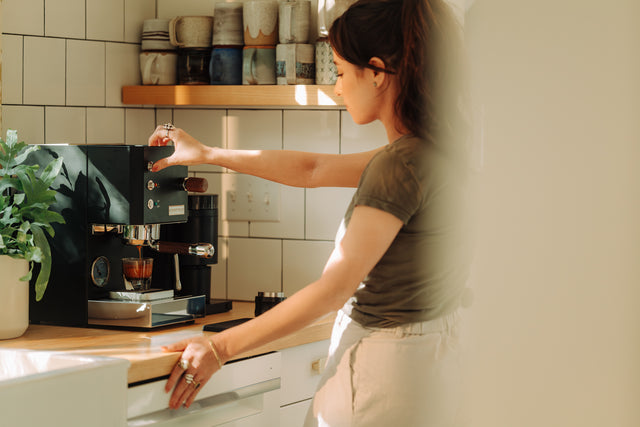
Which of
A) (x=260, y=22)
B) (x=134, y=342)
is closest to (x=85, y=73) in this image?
(x=260, y=22)

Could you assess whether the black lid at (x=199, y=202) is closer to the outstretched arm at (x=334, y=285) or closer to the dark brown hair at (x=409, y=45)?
the outstretched arm at (x=334, y=285)

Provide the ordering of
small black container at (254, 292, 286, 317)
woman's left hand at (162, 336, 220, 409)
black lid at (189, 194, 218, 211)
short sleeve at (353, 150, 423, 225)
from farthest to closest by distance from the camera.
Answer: black lid at (189, 194, 218, 211) → small black container at (254, 292, 286, 317) → woman's left hand at (162, 336, 220, 409) → short sleeve at (353, 150, 423, 225)

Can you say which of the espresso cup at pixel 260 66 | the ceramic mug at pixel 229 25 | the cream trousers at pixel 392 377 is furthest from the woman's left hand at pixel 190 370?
the ceramic mug at pixel 229 25

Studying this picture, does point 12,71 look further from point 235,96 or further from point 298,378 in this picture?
point 298,378

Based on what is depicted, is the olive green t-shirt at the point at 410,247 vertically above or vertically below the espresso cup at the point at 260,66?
below

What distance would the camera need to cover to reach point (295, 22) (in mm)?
1801

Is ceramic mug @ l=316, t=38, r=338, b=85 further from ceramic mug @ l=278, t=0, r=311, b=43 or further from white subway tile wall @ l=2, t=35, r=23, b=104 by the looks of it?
white subway tile wall @ l=2, t=35, r=23, b=104

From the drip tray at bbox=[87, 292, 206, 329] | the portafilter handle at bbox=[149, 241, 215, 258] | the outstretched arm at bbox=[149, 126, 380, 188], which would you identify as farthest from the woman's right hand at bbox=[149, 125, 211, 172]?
the drip tray at bbox=[87, 292, 206, 329]

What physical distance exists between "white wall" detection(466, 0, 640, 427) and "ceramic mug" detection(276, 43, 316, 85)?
1577mm

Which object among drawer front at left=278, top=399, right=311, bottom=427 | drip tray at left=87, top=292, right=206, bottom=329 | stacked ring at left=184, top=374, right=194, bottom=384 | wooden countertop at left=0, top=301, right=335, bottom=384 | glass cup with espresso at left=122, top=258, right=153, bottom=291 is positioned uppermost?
glass cup with espresso at left=122, top=258, right=153, bottom=291

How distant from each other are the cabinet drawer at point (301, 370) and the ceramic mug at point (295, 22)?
2.55 ft

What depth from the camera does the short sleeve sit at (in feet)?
2.83

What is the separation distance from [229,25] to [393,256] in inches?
45.2

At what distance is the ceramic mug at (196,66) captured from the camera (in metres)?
1.92
